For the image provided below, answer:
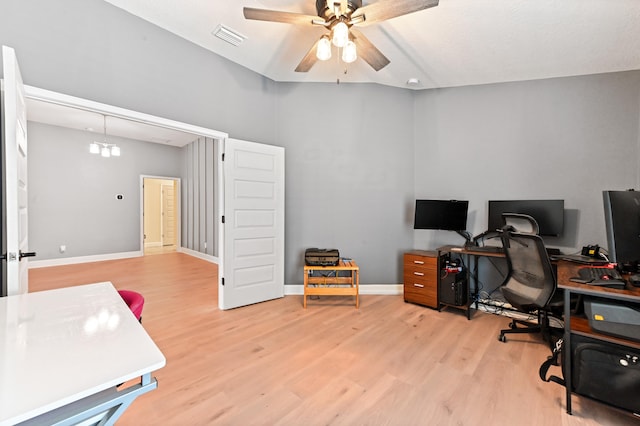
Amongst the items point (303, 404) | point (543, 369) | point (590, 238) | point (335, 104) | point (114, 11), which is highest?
point (114, 11)

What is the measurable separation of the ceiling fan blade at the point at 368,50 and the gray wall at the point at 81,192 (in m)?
6.50

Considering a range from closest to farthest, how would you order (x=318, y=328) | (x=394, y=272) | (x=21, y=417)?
Result: (x=21, y=417) → (x=318, y=328) → (x=394, y=272)

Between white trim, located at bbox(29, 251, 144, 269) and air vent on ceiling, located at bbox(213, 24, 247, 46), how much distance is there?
5.85m

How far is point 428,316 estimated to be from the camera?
3.12 m

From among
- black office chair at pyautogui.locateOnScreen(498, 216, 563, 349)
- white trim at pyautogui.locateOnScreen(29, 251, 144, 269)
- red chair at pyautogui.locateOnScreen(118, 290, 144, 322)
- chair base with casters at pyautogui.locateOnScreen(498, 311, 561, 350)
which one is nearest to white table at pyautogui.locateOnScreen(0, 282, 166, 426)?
red chair at pyautogui.locateOnScreen(118, 290, 144, 322)

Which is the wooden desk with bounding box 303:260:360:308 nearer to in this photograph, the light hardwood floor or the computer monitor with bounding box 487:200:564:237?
Result: the light hardwood floor

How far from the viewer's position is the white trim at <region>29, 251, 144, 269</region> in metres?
5.34

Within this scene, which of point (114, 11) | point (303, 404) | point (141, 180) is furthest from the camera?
point (141, 180)

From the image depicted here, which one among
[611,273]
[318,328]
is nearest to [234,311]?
[318,328]

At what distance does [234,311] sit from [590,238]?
13.2 feet

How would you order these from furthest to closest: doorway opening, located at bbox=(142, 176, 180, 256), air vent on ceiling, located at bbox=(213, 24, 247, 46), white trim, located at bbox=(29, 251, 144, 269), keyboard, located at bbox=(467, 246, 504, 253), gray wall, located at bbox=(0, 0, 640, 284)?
1. doorway opening, located at bbox=(142, 176, 180, 256)
2. white trim, located at bbox=(29, 251, 144, 269)
3. keyboard, located at bbox=(467, 246, 504, 253)
4. air vent on ceiling, located at bbox=(213, 24, 247, 46)
5. gray wall, located at bbox=(0, 0, 640, 284)

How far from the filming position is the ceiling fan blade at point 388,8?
1.69 m

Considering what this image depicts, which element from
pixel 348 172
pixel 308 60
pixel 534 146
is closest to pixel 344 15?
pixel 308 60

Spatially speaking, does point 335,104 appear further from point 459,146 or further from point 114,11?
point 114,11
